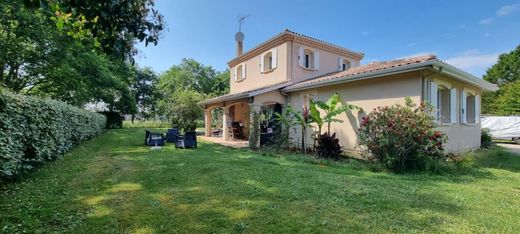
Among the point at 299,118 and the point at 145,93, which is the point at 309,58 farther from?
the point at 145,93

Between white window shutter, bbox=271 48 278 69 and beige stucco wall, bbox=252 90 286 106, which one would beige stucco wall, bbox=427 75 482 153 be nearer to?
beige stucco wall, bbox=252 90 286 106

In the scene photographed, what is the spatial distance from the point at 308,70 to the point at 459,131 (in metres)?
8.62

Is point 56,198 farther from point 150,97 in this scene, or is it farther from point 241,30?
point 150,97

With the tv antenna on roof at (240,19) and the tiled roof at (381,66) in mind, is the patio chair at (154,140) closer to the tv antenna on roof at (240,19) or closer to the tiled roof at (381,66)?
the tiled roof at (381,66)

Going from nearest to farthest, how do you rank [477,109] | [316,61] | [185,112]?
[477,109], [316,61], [185,112]

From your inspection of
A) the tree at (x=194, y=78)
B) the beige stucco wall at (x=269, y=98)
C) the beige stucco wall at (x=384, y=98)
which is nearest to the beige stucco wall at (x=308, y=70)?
the beige stucco wall at (x=269, y=98)

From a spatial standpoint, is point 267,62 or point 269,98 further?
point 267,62

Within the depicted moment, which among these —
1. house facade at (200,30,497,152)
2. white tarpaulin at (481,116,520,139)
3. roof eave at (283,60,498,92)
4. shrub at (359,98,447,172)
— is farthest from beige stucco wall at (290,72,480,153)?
white tarpaulin at (481,116,520,139)

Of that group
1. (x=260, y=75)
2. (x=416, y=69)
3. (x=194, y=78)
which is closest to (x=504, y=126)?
(x=416, y=69)

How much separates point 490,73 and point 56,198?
58.7 meters

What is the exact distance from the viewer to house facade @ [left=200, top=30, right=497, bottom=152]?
31.9 feet

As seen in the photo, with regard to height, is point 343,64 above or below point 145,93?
below

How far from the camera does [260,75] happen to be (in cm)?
1928

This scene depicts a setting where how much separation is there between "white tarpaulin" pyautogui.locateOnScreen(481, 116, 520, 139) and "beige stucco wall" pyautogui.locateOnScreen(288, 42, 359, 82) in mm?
13398
